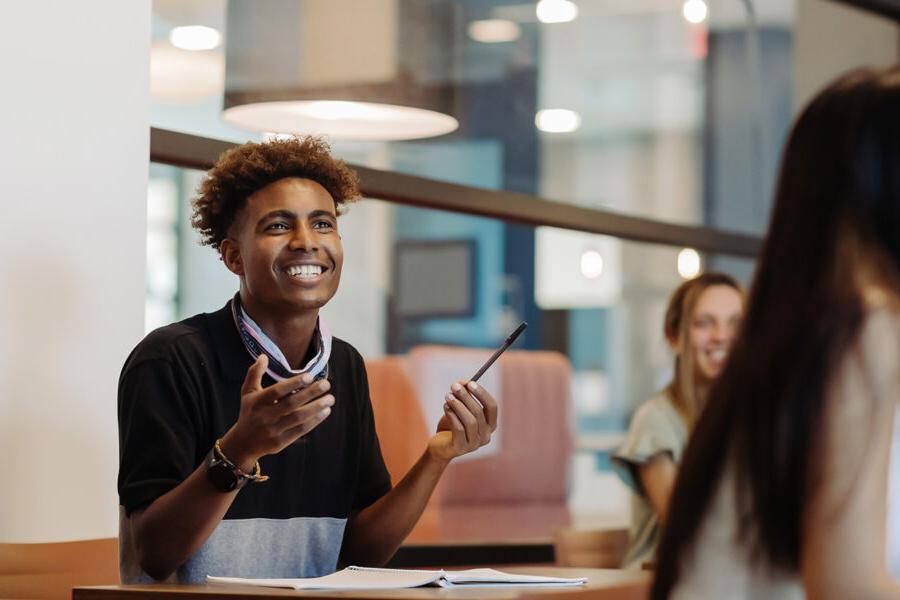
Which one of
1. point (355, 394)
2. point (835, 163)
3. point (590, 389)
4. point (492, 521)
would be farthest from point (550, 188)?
point (835, 163)

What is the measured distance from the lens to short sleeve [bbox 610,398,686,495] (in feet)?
12.4

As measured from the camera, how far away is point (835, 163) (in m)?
1.23

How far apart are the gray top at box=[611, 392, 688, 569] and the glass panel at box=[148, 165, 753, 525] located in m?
0.59

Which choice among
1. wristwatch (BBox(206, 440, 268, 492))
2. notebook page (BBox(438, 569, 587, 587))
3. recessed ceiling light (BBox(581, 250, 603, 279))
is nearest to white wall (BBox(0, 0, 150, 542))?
wristwatch (BBox(206, 440, 268, 492))

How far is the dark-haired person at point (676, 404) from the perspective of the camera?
3723 mm

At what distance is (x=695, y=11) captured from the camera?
5.24 meters

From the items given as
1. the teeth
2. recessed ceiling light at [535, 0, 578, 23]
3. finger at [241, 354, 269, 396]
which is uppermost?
recessed ceiling light at [535, 0, 578, 23]

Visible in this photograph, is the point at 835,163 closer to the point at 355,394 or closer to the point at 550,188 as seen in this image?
the point at 355,394

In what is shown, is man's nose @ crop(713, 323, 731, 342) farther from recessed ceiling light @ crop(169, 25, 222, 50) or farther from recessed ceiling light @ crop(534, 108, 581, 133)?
recessed ceiling light @ crop(169, 25, 222, 50)

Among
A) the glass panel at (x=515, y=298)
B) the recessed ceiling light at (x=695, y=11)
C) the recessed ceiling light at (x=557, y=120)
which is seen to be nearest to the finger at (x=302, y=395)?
the glass panel at (x=515, y=298)

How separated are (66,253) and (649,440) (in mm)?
1727

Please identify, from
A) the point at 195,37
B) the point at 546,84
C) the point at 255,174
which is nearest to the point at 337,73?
the point at 195,37

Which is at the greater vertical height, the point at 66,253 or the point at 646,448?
the point at 66,253

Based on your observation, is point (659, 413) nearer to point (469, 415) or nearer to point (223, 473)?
point (469, 415)
